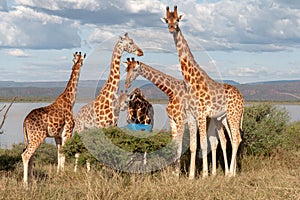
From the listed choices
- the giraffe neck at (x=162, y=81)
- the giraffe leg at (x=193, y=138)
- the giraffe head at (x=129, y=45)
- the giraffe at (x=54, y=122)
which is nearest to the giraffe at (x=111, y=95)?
the giraffe head at (x=129, y=45)

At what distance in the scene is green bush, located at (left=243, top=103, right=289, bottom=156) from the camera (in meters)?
10.5

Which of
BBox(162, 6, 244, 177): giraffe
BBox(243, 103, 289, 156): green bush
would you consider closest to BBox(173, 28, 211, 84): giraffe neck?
BBox(162, 6, 244, 177): giraffe

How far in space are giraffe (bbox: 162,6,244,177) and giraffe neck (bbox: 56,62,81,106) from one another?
6.84 feet

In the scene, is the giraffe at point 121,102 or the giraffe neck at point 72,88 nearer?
the giraffe at point 121,102

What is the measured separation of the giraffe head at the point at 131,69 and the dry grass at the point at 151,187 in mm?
1483

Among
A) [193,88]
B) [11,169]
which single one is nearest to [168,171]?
[193,88]

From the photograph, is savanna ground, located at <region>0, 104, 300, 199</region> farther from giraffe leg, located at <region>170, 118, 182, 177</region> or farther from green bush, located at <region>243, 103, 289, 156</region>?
giraffe leg, located at <region>170, 118, 182, 177</region>

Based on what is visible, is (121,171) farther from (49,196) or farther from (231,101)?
(231,101)

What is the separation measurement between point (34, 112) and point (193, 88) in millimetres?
2655

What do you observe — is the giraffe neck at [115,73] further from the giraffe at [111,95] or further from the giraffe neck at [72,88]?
the giraffe neck at [72,88]

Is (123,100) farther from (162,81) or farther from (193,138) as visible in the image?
(193,138)

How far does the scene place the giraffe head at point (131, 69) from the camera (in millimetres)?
7816

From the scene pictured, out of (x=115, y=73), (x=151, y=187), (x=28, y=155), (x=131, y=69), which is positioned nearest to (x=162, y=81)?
(x=131, y=69)

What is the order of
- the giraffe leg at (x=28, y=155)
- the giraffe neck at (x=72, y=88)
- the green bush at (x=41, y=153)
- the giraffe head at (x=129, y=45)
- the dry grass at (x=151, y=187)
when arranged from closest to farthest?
the dry grass at (x=151, y=187), the giraffe leg at (x=28, y=155), the giraffe head at (x=129, y=45), the giraffe neck at (x=72, y=88), the green bush at (x=41, y=153)
